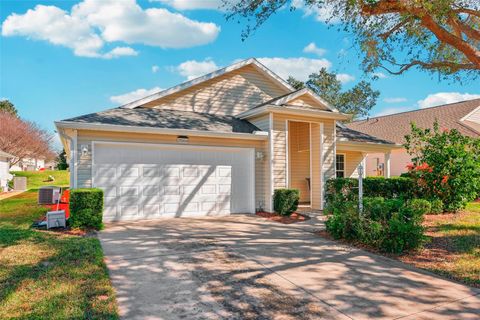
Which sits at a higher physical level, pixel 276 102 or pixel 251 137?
pixel 276 102

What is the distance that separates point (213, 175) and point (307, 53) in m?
7.74

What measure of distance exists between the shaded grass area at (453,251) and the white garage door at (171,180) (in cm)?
586

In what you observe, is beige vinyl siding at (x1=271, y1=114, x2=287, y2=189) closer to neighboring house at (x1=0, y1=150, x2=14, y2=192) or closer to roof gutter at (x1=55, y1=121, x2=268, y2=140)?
roof gutter at (x1=55, y1=121, x2=268, y2=140)

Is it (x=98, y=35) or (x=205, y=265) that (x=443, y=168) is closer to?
(x=205, y=265)

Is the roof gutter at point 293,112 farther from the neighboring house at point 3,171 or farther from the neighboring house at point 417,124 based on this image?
the neighboring house at point 3,171

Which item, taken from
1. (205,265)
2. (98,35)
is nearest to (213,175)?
(205,265)

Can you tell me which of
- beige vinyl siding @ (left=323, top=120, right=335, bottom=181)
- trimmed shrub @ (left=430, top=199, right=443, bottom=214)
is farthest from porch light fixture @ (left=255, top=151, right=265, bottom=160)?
trimmed shrub @ (left=430, top=199, right=443, bottom=214)

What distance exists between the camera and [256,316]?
3506mm

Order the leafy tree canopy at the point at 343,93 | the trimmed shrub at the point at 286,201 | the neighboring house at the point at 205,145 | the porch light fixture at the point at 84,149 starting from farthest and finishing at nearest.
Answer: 1. the leafy tree canopy at the point at 343,93
2. the trimmed shrub at the point at 286,201
3. the neighboring house at the point at 205,145
4. the porch light fixture at the point at 84,149

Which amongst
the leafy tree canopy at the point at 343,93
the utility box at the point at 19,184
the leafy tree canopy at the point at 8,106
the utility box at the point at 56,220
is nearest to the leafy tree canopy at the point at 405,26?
the utility box at the point at 56,220

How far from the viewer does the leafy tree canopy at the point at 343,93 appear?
116ft

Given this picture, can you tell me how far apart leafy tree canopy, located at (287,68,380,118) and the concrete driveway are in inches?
1221

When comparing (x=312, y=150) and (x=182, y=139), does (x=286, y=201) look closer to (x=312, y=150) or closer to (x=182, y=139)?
(x=312, y=150)

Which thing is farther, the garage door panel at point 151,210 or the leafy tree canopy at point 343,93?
the leafy tree canopy at point 343,93
